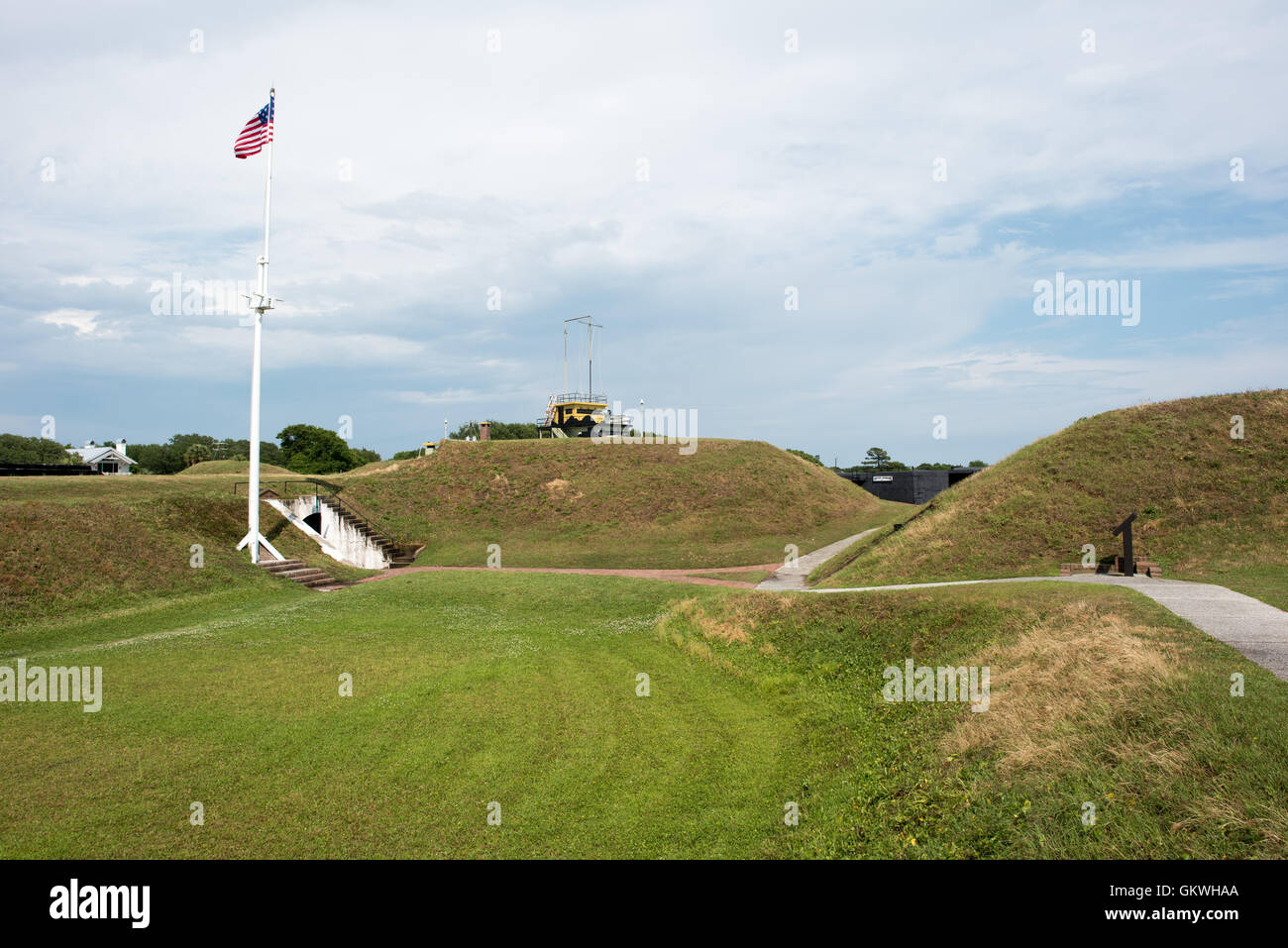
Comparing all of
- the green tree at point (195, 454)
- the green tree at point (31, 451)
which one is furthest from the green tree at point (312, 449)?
the green tree at point (31, 451)

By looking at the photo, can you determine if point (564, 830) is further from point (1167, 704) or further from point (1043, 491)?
point (1043, 491)

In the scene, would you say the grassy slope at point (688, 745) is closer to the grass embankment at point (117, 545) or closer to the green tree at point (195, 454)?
the grass embankment at point (117, 545)

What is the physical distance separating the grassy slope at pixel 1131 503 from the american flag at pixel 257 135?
81.0 ft

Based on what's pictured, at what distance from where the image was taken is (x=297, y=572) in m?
26.9

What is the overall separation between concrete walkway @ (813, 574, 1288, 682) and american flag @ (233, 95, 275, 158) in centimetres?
2470

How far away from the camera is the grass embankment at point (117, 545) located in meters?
19.1

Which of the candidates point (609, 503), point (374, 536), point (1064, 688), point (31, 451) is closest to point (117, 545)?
point (374, 536)

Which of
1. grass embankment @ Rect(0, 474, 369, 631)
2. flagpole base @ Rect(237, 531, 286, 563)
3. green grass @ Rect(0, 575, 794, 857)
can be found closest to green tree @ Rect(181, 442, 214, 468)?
grass embankment @ Rect(0, 474, 369, 631)

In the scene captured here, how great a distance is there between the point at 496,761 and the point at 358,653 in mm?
7279

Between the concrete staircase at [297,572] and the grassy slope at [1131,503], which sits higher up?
the grassy slope at [1131,503]

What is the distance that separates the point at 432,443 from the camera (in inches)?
2288

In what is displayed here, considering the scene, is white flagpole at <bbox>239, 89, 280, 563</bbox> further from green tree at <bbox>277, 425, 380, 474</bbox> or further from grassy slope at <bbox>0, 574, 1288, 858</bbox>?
green tree at <bbox>277, 425, 380, 474</bbox>
